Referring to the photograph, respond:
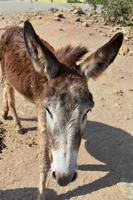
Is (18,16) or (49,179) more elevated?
(49,179)

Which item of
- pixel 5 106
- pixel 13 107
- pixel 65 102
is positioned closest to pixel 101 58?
pixel 65 102

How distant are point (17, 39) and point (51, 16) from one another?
970 centimetres

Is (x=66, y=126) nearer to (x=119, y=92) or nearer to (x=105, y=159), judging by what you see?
(x=105, y=159)

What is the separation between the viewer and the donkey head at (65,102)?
4770 mm

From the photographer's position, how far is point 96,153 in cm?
761

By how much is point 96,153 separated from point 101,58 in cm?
275

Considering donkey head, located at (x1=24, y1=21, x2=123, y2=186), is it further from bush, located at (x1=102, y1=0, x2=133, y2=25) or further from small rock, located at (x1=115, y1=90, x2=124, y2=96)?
bush, located at (x1=102, y1=0, x2=133, y2=25)

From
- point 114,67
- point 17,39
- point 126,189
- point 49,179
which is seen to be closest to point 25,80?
point 17,39

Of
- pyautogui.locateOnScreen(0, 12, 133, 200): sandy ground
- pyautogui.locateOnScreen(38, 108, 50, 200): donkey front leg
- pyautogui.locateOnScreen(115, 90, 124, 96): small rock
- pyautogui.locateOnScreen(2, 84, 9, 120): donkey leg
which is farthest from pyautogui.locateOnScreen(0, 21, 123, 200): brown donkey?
pyautogui.locateOnScreen(115, 90, 124, 96): small rock

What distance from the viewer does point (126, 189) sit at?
666 centimetres

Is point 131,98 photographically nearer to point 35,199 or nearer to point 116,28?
point 35,199

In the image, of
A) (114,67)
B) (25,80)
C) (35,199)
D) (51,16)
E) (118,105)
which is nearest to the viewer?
(35,199)

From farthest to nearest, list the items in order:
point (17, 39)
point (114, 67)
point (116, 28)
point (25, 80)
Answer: point (116, 28), point (114, 67), point (17, 39), point (25, 80)

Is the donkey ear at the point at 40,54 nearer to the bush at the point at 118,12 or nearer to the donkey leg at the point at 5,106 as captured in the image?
the donkey leg at the point at 5,106
